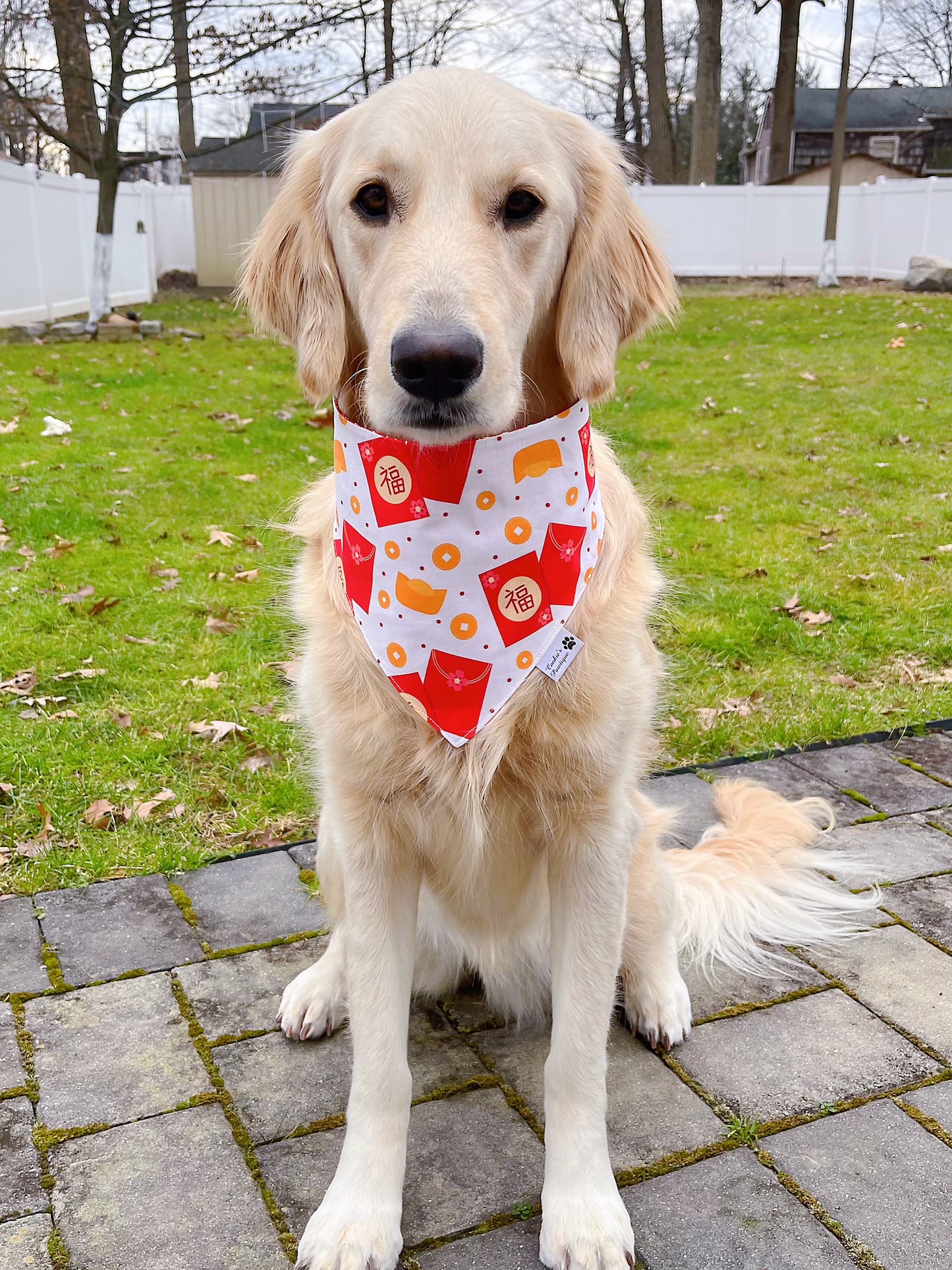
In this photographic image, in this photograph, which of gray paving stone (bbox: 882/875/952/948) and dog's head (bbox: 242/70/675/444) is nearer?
dog's head (bbox: 242/70/675/444)

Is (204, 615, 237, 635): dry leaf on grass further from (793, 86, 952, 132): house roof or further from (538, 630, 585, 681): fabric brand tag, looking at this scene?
(793, 86, 952, 132): house roof

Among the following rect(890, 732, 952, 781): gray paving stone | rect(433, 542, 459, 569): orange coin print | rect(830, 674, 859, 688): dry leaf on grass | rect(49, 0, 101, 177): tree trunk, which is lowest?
rect(890, 732, 952, 781): gray paving stone

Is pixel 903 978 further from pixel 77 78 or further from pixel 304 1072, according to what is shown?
pixel 77 78

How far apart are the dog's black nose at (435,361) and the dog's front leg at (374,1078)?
0.82m

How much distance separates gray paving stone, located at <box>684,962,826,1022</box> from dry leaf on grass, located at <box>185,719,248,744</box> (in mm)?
1749

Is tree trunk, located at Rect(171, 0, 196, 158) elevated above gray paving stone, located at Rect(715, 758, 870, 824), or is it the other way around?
tree trunk, located at Rect(171, 0, 196, 158)

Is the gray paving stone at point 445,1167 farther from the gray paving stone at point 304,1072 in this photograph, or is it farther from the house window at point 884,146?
the house window at point 884,146

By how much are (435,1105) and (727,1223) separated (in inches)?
23.3

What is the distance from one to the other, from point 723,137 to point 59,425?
132 feet

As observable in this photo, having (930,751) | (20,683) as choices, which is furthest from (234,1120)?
(930,751)

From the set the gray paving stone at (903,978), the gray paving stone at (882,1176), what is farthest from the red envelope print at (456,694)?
the gray paving stone at (903,978)

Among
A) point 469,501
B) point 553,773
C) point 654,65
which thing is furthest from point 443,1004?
point 654,65

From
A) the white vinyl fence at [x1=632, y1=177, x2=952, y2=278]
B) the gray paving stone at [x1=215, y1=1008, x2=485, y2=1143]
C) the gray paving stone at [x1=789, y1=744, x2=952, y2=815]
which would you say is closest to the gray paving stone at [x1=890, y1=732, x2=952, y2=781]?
the gray paving stone at [x1=789, y1=744, x2=952, y2=815]

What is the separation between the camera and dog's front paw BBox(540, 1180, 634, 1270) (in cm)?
174
